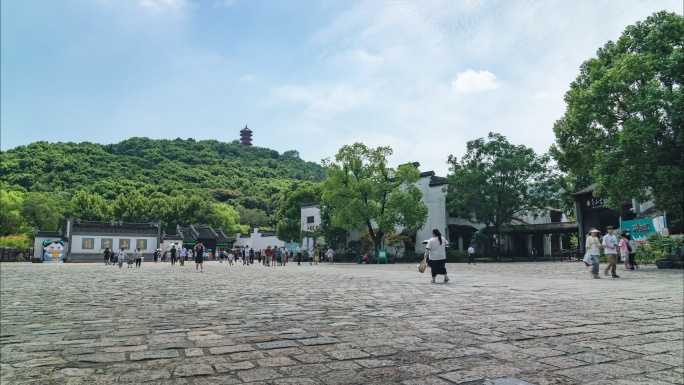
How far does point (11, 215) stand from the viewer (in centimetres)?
5378

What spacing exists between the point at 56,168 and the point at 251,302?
81185 millimetres

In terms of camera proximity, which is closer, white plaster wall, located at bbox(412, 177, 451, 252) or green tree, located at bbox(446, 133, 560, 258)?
green tree, located at bbox(446, 133, 560, 258)

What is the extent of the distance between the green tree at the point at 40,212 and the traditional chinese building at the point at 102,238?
11.2m

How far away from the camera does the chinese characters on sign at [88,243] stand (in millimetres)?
49000

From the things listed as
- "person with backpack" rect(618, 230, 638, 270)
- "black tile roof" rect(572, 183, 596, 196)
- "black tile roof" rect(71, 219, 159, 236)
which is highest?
"black tile roof" rect(572, 183, 596, 196)

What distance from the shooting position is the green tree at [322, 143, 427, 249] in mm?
37312

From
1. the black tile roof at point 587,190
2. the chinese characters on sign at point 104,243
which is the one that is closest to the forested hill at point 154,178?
the chinese characters on sign at point 104,243

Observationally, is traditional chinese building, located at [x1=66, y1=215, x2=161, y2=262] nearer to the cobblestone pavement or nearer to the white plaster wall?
the white plaster wall

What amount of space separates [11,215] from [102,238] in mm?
13555

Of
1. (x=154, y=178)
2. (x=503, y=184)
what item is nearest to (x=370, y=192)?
(x=503, y=184)

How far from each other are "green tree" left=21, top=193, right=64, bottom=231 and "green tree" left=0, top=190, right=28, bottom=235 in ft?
2.19

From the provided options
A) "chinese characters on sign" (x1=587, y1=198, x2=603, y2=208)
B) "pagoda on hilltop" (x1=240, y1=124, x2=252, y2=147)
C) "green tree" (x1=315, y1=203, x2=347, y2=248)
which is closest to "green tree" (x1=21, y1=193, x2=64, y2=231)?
"green tree" (x1=315, y1=203, x2=347, y2=248)

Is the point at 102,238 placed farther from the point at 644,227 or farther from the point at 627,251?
the point at 644,227

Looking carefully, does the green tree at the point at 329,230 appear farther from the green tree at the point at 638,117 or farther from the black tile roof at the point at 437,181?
the green tree at the point at 638,117
